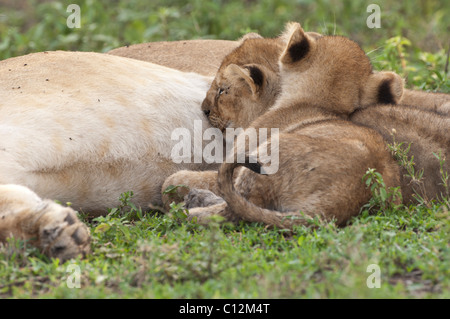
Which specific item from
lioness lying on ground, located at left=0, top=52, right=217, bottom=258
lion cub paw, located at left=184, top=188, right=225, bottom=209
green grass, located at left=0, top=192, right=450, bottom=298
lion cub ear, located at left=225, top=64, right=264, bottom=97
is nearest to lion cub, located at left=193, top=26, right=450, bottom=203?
lion cub ear, located at left=225, top=64, right=264, bottom=97

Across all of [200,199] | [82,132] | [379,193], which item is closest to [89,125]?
[82,132]

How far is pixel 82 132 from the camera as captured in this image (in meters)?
4.38

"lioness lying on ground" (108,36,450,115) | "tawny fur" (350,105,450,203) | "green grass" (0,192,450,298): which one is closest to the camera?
"green grass" (0,192,450,298)

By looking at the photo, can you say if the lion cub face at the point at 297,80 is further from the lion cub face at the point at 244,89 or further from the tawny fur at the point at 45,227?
the tawny fur at the point at 45,227

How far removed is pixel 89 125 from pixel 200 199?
81 centimetres

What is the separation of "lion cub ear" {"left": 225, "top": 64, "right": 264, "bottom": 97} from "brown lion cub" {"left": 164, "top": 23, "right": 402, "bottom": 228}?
0.5 inches

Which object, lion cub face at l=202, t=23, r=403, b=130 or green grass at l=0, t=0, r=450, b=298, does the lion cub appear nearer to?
lion cub face at l=202, t=23, r=403, b=130

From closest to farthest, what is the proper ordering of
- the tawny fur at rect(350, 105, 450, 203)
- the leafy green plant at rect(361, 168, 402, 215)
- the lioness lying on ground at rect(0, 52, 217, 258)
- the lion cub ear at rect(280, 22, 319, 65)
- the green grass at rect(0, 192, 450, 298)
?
the green grass at rect(0, 192, 450, 298) < the leafy green plant at rect(361, 168, 402, 215) < the lioness lying on ground at rect(0, 52, 217, 258) < the tawny fur at rect(350, 105, 450, 203) < the lion cub ear at rect(280, 22, 319, 65)

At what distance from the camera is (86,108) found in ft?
14.8

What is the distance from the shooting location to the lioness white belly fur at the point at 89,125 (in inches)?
164

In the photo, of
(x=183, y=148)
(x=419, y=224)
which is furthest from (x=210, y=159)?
(x=419, y=224)

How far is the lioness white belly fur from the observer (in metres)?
4.18

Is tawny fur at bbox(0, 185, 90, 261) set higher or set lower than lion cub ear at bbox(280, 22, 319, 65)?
lower

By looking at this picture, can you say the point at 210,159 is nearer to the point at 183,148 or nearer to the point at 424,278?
the point at 183,148
